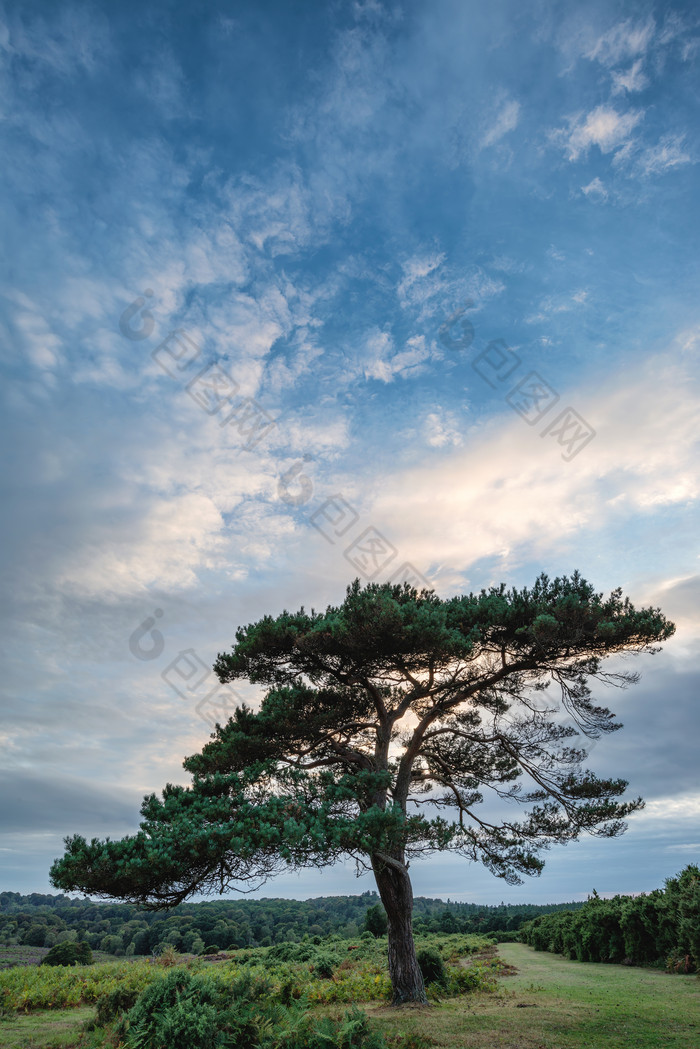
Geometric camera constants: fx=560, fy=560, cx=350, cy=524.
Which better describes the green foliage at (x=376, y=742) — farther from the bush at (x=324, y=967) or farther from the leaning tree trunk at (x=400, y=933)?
the bush at (x=324, y=967)

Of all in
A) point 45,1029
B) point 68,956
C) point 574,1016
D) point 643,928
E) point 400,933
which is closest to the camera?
point 574,1016

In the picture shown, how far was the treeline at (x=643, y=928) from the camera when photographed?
586 inches

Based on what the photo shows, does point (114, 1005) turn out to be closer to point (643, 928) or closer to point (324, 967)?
point (324, 967)

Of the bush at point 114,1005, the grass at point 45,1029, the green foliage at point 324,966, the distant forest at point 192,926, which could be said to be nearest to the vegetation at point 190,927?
the distant forest at point 192,926

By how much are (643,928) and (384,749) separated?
41.4 ft

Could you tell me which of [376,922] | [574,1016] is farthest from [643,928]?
[376,922]

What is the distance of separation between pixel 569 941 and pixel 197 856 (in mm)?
21815

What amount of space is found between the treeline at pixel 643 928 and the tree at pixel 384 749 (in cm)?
630

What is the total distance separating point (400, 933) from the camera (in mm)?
11453

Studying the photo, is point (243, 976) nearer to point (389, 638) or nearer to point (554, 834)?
point (389, 638)

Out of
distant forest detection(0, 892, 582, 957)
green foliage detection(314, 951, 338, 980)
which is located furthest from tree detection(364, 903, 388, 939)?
green foliage detection(314, 951, 338, 980)

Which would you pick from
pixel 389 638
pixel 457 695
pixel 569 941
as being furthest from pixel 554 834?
pixel 569 941

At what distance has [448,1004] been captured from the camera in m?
12.6

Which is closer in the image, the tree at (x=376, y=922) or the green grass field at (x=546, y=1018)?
the green grass field at (x=546, y=1018)
